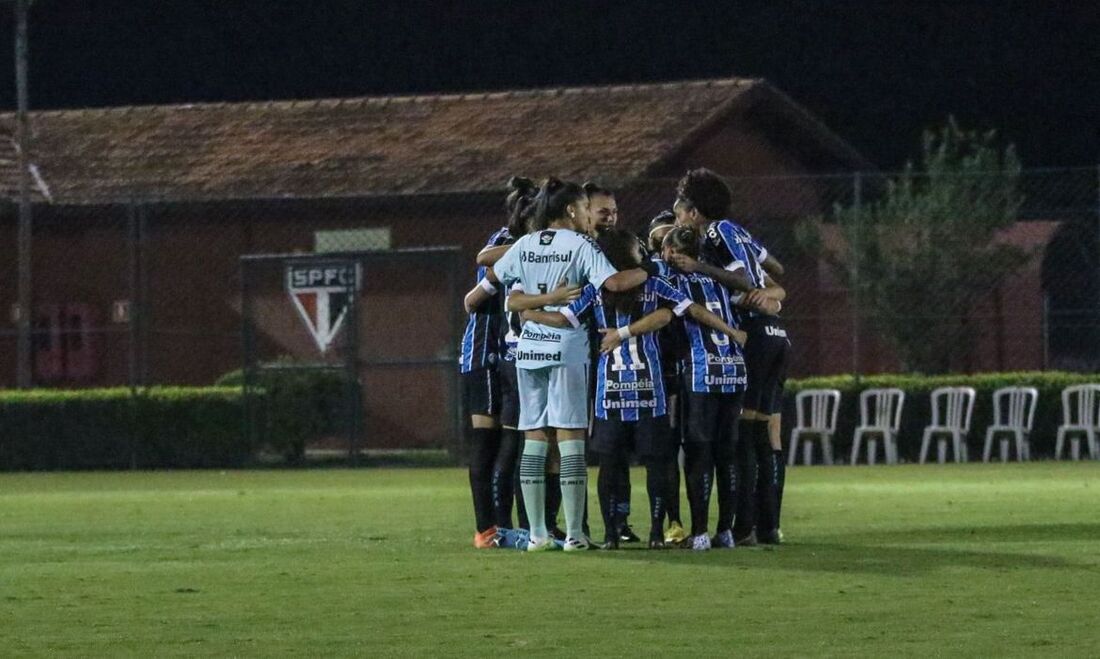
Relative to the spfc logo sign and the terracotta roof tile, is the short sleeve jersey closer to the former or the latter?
the spfc logo sign

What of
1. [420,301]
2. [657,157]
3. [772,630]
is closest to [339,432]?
[420,301]

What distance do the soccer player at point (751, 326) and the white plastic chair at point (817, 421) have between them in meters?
11.9

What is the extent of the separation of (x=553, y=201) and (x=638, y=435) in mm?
1294

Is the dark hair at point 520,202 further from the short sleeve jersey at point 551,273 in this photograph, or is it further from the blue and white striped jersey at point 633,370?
the blue and white striped jersey at point 633,370

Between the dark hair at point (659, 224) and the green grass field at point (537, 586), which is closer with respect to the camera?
the green grass field at point (537, 586)

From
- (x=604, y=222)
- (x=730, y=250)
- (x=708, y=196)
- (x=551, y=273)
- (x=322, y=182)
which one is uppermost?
(x=322, y=182)

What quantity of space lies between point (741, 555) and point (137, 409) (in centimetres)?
1537

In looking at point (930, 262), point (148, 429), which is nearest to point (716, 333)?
point (148, 429)

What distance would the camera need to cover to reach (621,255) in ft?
37.6

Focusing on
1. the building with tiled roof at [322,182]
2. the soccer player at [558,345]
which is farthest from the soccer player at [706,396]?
the building with tiled roof at [322,182]

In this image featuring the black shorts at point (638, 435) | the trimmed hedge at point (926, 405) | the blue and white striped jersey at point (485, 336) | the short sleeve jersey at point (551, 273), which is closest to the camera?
the short sleeve jersey at point (551, 273)

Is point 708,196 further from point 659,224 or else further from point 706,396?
point 706,396

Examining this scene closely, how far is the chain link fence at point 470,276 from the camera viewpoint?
1009 inches

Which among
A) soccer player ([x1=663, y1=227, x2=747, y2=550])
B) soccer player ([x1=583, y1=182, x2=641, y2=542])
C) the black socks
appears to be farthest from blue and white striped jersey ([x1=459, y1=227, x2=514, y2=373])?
soccer player ([x1=663, y1=227, x2=747, y2=550])
